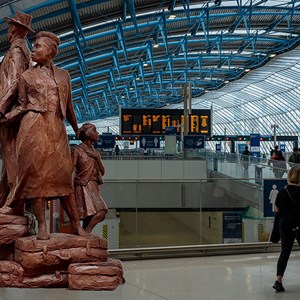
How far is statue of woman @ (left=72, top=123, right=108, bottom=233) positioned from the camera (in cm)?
700

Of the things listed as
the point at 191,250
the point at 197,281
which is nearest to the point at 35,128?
the point at 197,281

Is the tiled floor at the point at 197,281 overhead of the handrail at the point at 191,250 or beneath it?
beneath

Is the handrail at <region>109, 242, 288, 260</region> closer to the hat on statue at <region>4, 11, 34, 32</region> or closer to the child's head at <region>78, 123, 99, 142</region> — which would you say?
the child's head at <region>78, 123, 99, 142</region>

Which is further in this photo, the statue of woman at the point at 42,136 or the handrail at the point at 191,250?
the handrail at the point at 191,250

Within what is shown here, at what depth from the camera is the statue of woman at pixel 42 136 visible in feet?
20.1

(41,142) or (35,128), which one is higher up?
(35,128)

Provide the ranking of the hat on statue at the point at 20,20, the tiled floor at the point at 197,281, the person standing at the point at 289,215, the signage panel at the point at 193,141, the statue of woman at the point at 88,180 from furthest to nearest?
the signage panel at the point at 193,141
the person standing at the point at 289,215
the statue of woman at the point at 88,180
the hat on statue at the point at 20,20
the tiled floor at the point at 197,281

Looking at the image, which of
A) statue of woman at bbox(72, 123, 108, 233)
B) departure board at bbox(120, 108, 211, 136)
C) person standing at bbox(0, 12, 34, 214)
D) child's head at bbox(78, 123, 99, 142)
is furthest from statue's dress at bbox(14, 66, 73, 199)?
departure board at bbox(120, 108, 211, 136)

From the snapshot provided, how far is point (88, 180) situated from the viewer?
280 inches

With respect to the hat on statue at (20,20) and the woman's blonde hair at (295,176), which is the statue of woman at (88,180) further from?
the woman's blonde hair at (295,176)

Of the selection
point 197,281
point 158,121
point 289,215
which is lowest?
point 197,281

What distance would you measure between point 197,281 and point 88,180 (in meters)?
2.44

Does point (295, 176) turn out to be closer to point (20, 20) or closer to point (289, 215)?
point (289, 215)

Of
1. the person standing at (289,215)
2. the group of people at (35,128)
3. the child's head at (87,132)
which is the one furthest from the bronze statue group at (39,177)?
the person standing at (289,215)
